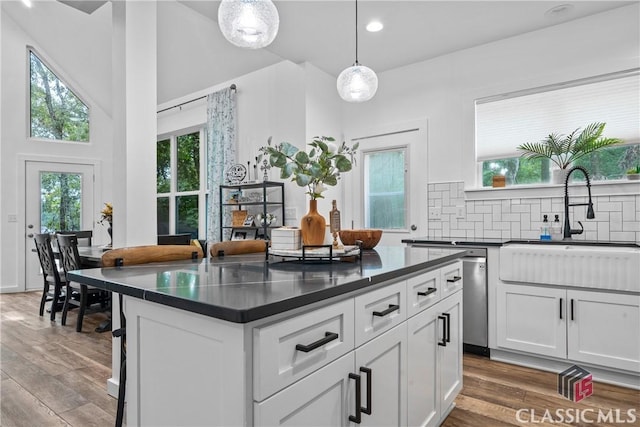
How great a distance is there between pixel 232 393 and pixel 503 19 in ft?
11.4

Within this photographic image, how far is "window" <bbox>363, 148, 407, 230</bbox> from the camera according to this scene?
407 centimetres

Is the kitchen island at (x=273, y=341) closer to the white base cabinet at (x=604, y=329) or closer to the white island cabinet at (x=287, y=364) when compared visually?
the white island cabinet at (x=287, y=364)

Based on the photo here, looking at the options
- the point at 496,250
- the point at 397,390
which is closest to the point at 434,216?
the point at 496,250

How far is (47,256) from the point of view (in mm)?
4129

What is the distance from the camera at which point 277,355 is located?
0.90 metres

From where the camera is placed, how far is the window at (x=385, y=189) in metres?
4.07

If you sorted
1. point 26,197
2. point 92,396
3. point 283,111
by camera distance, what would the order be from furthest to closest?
point 26,197 < point 283,111 < point 92,396

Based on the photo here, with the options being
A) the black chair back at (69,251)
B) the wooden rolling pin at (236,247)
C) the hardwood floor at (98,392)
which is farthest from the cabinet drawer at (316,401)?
the black chair back at (69,251)

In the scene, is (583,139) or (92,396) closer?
(92,396)

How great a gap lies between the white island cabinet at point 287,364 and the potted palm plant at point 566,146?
234 cm

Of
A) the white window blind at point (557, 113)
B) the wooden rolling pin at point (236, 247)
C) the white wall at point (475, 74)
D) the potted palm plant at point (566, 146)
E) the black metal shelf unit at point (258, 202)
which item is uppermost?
the white wall at point (475, 74)

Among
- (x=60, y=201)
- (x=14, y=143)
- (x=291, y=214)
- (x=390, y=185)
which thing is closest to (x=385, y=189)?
(x=390, y=185)

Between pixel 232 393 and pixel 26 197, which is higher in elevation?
pixel 26 197

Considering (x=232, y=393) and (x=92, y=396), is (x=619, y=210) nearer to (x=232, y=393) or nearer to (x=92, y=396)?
(x=232, y=393)
